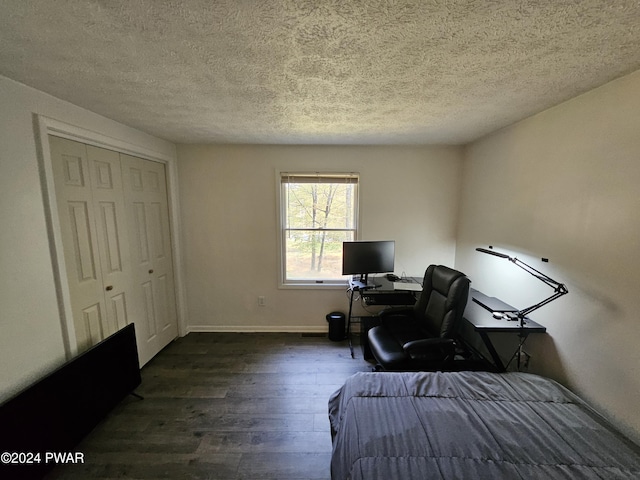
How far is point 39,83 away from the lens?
56.5 inches

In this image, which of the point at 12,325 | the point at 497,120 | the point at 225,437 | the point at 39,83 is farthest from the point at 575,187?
the point at 12,325

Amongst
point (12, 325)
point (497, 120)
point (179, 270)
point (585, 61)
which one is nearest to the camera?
point (585, 61)

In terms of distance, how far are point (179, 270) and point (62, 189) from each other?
1.51m

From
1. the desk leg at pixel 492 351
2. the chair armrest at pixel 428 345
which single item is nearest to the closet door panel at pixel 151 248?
the chair armrest at pixel 428 345

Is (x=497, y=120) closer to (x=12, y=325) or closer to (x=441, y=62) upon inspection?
(x=441, y=62)

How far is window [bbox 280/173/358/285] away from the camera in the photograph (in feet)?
10.1

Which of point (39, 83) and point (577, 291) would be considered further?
point (577, 291)

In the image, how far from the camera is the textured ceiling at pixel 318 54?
0.89 m

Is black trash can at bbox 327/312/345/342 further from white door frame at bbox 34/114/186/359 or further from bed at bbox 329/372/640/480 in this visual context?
white door frame at bbox 34/114/186/359

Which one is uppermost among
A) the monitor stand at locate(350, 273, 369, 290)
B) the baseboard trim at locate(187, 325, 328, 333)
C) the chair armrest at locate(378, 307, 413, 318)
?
the monitor stand at locate(350, 273, 369, 290)

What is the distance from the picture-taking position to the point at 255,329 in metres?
3.26

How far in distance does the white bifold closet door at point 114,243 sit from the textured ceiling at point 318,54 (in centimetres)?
50

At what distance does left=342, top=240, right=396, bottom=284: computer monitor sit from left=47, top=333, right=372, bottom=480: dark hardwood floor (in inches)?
36.6

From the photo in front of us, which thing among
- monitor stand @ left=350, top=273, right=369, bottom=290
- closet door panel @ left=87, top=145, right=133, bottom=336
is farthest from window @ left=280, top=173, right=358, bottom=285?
closet door panel @ left=87, top=145, right=133, bottom=336
